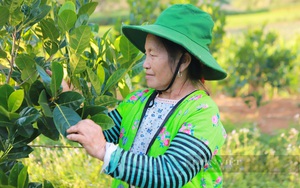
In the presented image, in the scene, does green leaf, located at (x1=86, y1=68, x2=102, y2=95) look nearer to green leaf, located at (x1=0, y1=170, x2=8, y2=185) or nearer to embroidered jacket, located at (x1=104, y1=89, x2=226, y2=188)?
embroidered jacket, located at (x1=104, y1=89, x2=226, y2=188)

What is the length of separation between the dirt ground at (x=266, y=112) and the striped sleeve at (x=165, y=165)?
487cm

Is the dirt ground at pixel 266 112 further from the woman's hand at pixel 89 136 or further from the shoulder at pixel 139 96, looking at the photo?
the woman's hand at pixel 89 136

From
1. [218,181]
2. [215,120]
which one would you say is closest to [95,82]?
[215,120]

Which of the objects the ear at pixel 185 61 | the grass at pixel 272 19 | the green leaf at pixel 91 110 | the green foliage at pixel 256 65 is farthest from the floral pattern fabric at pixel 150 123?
the grass at pixel 272 19

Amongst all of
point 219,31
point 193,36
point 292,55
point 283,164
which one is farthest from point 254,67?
point 193,36

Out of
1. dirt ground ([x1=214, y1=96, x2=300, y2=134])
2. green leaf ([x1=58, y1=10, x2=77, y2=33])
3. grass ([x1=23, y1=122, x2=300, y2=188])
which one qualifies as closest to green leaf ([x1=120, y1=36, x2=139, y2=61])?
green leaf ([x1=58, y1=10, x2=77, y2=33])

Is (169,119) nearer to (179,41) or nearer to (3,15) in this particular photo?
(179,41)

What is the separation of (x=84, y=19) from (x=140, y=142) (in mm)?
460

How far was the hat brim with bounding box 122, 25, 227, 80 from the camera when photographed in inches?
76.9

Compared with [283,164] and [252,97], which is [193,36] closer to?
[283,164]

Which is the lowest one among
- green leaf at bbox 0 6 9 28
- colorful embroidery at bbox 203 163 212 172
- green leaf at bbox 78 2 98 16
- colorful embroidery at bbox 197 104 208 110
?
colorful embroidery at bbox 203 163 212 172

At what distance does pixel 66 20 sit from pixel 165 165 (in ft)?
1.82

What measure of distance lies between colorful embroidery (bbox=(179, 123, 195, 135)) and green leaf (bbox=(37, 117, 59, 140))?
0.41 metres

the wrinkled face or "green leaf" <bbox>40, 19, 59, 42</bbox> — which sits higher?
"green leaf" <bbox>40, 19, 59, 42</bbox>
